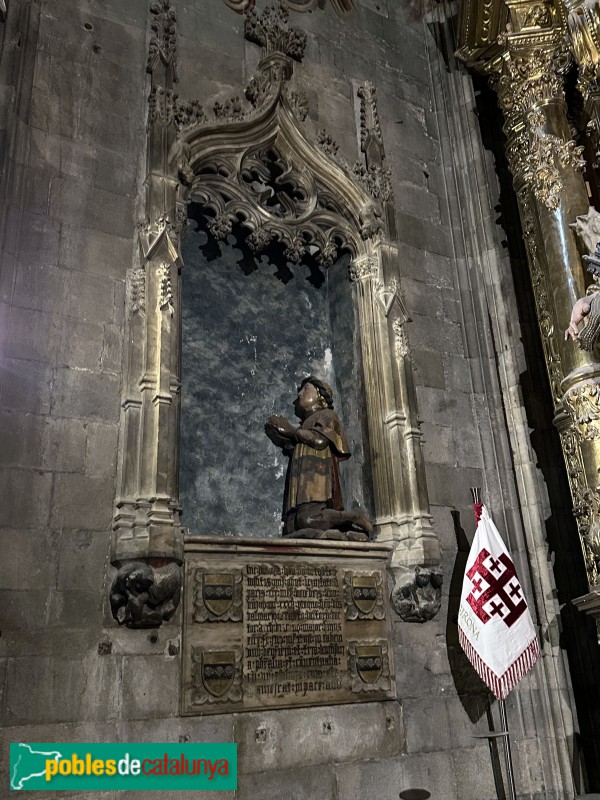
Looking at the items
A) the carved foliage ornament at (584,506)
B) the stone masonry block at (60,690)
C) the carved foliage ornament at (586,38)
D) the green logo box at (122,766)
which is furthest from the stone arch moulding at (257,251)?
the carved foliage ornament at (586,38)

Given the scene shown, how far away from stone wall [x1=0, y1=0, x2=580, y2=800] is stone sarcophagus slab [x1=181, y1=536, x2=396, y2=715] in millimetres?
142

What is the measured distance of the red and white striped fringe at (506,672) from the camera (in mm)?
5473

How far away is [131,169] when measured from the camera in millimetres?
6336

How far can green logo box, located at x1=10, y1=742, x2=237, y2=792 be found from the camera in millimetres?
4391

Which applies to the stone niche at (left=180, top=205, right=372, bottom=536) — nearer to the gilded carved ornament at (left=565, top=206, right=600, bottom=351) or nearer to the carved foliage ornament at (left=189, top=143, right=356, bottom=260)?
the carved foliage ornament at (left=189, top=143, right=356, bottom=260)

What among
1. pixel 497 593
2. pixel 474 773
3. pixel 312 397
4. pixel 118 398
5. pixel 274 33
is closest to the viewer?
pixel 118 398

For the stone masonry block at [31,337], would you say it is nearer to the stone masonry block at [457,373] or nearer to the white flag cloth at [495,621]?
the white flag cloth at [495,621]

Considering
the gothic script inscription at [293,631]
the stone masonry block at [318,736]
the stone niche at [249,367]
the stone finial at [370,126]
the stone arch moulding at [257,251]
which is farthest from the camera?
the stone finial at [370,126]

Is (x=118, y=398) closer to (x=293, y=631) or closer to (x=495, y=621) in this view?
(x=293, y=631)

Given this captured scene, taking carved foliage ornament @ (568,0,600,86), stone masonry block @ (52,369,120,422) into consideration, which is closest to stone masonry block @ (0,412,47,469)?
stone masonry block @ (52,369,120,422)

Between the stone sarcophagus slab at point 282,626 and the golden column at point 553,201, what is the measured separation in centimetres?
187

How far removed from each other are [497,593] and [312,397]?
7.77ft

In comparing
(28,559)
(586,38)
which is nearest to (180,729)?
(28,559)

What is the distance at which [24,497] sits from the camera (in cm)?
492
